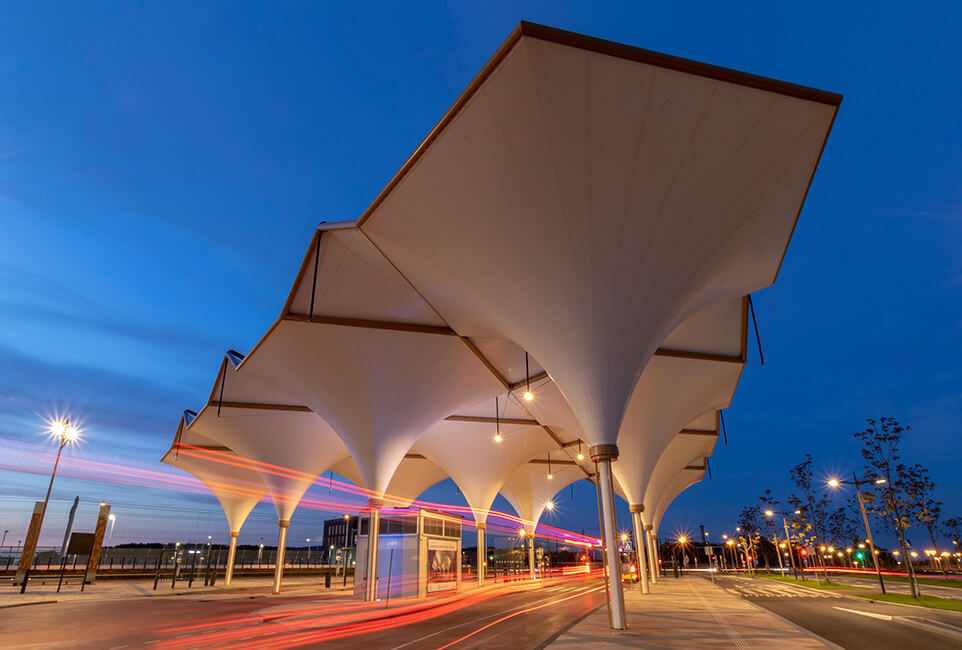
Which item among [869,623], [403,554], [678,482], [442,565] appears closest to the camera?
[869,623]

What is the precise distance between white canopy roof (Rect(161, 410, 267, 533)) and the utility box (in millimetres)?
14929

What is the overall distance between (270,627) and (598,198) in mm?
13400

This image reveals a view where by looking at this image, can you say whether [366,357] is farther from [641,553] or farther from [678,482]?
Result: [678,482]

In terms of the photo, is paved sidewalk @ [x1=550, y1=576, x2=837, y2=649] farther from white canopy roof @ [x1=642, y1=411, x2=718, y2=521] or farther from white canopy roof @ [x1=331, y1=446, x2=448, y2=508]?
white canopy roof @ [x1=331, y1=446, x2=448, y2=508]

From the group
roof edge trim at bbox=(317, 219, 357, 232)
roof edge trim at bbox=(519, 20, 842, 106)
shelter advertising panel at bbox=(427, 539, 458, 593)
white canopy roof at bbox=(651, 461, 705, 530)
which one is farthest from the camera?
white canopy roof at bbox=(651, 461, 705, 530)

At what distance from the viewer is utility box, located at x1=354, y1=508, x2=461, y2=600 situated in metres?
22.8

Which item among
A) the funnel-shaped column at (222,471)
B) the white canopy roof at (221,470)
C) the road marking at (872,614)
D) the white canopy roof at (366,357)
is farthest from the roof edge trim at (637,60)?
the white canopy roof at (221,470)

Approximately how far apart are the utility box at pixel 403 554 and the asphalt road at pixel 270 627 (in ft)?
11.0

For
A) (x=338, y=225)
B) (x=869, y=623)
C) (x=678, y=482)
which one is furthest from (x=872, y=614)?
(x=678, y=482)

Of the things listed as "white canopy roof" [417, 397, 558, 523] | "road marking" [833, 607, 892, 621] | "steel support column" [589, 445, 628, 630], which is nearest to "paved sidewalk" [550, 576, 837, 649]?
"steel support column" [589, 445, 628, 630]

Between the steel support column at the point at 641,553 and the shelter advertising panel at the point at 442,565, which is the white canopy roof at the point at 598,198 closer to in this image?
Result: the steel support column at the point at 641,553

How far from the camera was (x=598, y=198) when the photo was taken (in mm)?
9375

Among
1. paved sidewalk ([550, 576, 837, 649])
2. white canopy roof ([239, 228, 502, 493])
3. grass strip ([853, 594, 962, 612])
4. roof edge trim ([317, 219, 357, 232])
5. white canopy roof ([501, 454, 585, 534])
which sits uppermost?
roof edge trim ([317, 219, 357, 232])

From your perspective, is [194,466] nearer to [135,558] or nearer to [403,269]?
[135,558]
